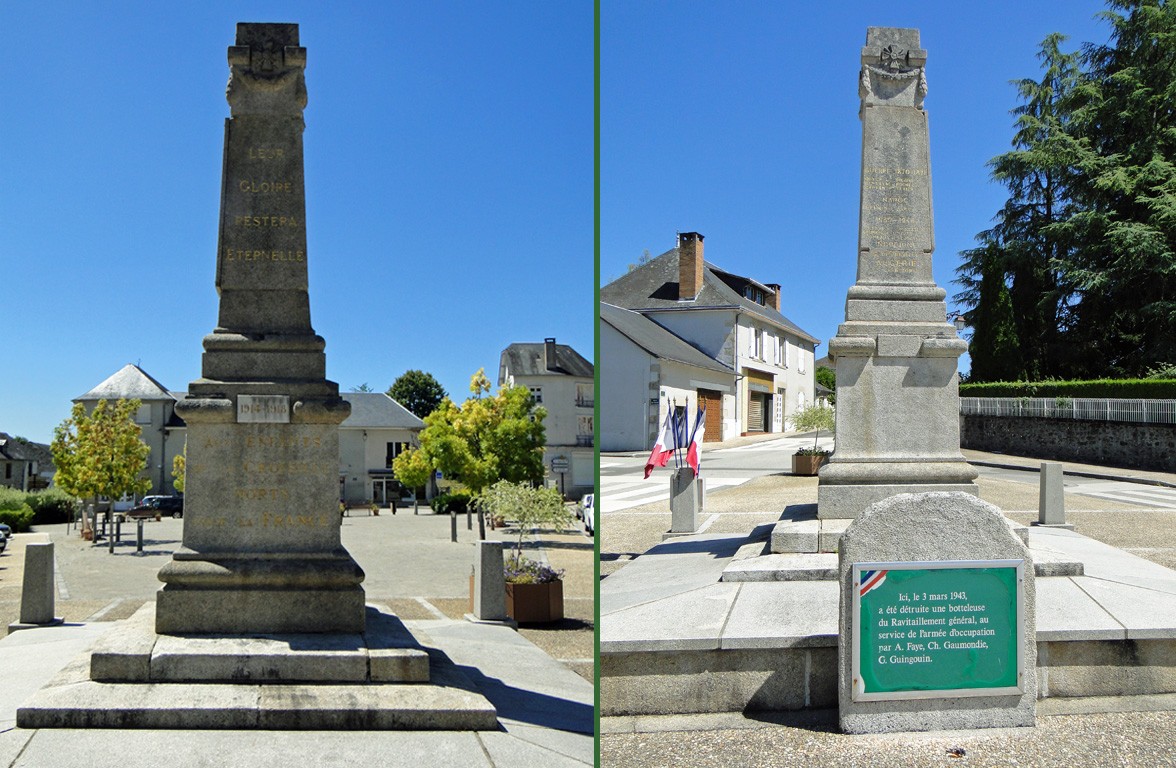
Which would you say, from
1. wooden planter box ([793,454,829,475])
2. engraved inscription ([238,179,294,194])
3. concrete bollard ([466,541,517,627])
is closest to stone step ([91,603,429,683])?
engraved inscription ([238,179,294,194])

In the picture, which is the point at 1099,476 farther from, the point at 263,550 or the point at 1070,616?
the point at 263,550

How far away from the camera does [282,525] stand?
6914 millimetres

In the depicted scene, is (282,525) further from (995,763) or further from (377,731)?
(995,763)

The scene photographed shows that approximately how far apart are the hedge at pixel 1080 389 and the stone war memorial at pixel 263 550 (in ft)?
87.0

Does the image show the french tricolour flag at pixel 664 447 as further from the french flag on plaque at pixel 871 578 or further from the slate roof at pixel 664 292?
the slate roof at pixel 664 292

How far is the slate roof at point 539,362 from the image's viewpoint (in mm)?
56312

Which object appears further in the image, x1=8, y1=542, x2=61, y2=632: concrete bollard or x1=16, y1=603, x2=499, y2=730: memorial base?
x1=8, y1=542, x2=61, y2=632: concrete bollard

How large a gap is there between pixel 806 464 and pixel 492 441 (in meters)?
9.48

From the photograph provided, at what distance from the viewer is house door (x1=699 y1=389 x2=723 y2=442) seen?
41.2 metres

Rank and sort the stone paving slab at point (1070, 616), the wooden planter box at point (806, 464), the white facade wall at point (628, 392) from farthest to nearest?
1. the white facade wall at point (628, 392)
2. the wooden planter box at point (806, 464)
3. the stone paving slab at point (1070, 616)

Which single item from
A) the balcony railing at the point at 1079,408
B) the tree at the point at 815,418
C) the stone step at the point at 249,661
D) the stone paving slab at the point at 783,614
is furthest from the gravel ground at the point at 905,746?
the tree at the point at 815,418

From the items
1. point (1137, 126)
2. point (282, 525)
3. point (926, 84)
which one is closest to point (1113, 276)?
point (1137, 126)

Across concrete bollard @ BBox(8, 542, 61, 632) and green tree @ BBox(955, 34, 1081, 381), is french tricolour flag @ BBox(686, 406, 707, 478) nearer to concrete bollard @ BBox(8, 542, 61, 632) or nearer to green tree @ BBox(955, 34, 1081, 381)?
concrete bollard @ BBox(8, 542, 61, 632)

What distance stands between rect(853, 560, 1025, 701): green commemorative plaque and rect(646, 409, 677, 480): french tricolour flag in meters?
8.34
